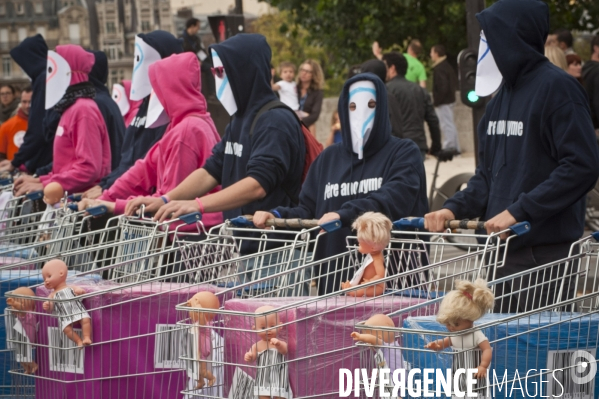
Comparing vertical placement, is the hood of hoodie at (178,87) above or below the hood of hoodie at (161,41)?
below

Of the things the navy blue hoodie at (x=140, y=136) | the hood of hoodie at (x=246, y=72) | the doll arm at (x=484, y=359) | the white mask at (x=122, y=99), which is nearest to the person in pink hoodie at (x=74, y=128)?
the navy blue hoodie at (x=140, y=136)

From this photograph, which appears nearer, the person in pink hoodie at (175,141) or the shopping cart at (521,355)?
the shopping cart at (521,355)

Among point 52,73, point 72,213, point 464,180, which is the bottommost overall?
point 464,180

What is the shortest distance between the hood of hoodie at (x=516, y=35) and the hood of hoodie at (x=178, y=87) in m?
2.45

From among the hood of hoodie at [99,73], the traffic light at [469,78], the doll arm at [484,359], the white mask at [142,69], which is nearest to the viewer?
the doll arm at [484,359]

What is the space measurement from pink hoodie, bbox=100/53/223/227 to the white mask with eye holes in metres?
1.37

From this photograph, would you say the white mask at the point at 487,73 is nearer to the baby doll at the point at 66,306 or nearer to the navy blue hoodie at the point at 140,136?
the baby doll at the point at 66,306

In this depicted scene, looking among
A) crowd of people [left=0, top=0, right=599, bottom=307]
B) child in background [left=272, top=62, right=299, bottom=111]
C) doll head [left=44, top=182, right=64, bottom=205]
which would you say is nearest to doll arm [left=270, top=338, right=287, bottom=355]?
crowd of people [left=0, top=0, right=599, bottom=307]

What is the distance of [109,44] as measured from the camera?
23.5 metres

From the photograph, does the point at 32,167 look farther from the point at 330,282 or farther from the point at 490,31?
the point at 490,31

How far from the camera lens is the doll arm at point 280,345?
4.25 m

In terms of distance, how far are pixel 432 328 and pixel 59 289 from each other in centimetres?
197

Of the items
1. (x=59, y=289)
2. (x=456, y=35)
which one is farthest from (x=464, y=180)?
(x=456, y=35)

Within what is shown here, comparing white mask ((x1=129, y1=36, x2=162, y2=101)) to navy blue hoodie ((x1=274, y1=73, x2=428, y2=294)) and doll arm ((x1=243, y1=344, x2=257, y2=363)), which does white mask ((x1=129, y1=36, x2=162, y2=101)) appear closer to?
navy blue hoodie ((x1=274, y1=73, x2=428, y2=294))
